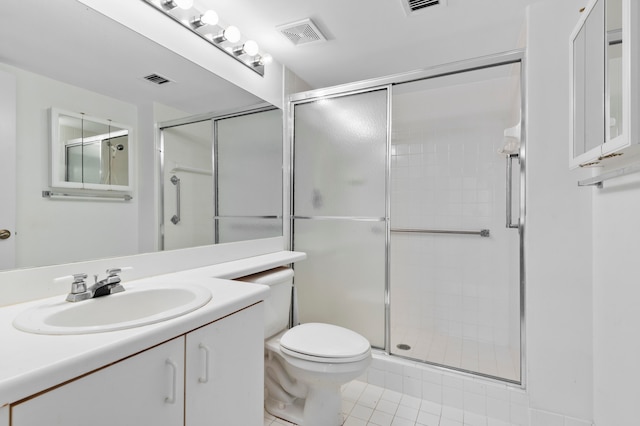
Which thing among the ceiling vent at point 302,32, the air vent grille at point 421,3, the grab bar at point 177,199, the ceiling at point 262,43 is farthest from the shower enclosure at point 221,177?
the air vent grille at point 421,3

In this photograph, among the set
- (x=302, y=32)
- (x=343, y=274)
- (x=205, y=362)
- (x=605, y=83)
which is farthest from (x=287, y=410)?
(x=302, y=32)

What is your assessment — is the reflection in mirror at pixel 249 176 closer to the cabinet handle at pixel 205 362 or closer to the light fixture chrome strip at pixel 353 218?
the light fixture chrome strip at pixel 353 218

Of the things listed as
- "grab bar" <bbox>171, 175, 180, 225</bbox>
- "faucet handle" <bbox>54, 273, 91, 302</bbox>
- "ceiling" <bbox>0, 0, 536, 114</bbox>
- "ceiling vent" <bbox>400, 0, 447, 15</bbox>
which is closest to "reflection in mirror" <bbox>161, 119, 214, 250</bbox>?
"grab bar" <bbox>171, 175, 180, 225</bbox>

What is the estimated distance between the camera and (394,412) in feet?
5.76

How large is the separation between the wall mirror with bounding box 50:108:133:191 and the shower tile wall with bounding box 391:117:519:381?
6.68 ft

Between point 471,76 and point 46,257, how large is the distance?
273 centimetres

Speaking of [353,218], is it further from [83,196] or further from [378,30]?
[83,196]

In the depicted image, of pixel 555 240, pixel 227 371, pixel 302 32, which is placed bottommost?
pixel 227 371

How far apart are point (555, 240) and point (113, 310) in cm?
192

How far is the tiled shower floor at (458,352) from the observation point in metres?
1.98

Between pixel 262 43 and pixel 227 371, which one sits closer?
pixel 227 371

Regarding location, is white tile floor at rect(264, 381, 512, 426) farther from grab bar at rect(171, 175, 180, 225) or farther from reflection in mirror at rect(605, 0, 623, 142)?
reflection in mirror at rect(605, 0, 623, 142)

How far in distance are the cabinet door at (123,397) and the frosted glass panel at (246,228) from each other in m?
1.01

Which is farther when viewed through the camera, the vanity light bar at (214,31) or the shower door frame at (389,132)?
the shower door frame at (389,132)
